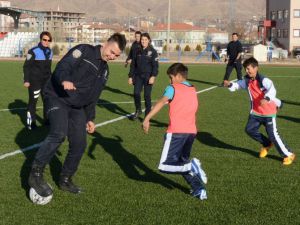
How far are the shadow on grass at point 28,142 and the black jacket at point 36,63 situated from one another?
3.58ft

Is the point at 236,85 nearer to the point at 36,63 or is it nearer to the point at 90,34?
the point at 36,63

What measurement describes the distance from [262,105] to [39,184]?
3.82 m

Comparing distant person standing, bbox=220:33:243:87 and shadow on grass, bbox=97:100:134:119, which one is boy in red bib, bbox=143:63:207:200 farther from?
distant person standing, bbox=220:33:243:87

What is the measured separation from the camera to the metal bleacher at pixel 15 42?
58.9 meters

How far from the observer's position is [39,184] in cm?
614

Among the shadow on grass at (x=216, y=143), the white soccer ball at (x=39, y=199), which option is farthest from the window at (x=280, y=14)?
the white soccer ball at (x=39, y=199)

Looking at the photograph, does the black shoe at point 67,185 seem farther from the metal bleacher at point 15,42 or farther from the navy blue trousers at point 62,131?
the metal bleacher at point 15,42

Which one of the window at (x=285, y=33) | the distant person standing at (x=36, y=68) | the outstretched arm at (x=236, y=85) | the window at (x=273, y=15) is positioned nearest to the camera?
the outstretched arm at (x=236, y=85)

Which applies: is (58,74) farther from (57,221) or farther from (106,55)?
(57,221)

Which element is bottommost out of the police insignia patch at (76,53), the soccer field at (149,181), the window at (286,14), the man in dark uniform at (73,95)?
the soccer field at (149,181)

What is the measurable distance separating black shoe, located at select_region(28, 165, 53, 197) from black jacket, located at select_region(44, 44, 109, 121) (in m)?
0.86

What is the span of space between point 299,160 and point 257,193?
2144 mm

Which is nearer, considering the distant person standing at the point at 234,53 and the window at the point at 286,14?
the distant person standing at the point at 234,53

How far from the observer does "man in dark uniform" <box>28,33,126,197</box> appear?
6.04m
